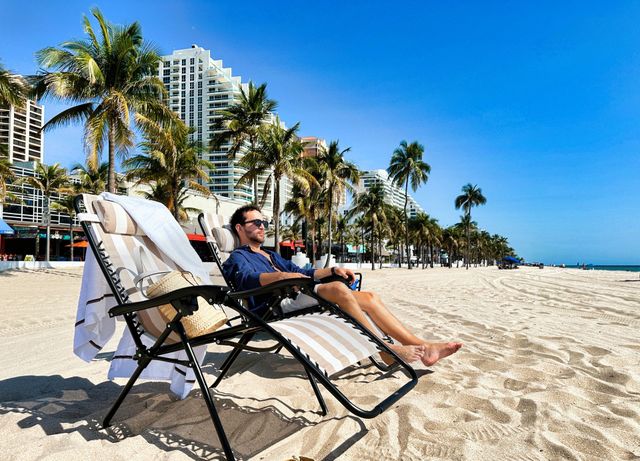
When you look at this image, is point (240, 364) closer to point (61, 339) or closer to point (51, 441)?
point (51, 441)

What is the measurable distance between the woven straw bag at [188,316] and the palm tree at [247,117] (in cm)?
2051

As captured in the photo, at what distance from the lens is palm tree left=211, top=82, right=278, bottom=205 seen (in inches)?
880

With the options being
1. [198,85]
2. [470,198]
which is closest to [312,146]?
[470,198]

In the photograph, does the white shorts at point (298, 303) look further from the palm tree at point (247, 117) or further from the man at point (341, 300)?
the palm tree at point (247, 117)

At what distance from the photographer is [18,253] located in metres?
46.3

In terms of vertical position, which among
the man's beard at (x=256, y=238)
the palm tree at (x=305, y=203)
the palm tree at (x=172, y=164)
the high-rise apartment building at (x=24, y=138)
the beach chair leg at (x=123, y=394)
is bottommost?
the beach chair leg at (x=123, y=394)

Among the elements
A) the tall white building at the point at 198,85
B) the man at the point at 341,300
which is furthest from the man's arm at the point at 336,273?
the tall white building at the point at 198,85

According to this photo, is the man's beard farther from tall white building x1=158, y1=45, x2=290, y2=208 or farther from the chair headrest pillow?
tall white building x1=158, y1=45, x2=290, y2=208

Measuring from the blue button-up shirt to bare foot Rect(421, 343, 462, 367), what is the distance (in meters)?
1.05

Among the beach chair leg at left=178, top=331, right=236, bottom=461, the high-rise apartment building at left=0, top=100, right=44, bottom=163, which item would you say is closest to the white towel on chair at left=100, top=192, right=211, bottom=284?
the beach chair leg at left=178, top=331, right=236, bottom=461

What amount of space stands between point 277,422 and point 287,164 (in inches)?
798

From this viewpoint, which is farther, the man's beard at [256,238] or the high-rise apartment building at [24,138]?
the high-rise apartment building at [24,138]

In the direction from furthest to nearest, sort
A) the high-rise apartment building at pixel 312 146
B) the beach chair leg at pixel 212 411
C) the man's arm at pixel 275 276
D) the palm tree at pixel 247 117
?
the high-rise apartment building at pixel 312 146 → the palm tree at pixel 247 117 → the man's arm at pixel 275 276 → the beach chair leg at pixel 212 411

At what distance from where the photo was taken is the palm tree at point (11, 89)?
41.3 feet
